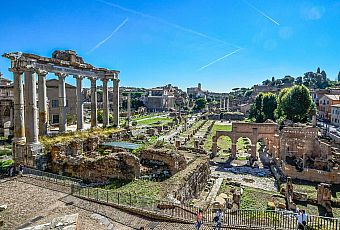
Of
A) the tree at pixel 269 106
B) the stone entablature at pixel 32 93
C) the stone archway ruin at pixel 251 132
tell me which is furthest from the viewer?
the tree at pixel 269 106

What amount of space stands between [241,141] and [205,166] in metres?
28.7

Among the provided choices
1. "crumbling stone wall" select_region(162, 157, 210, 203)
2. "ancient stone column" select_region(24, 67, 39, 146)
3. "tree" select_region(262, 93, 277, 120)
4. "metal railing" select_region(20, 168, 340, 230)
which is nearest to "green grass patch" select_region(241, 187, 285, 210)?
"crumbling stone wall" select_region(162, 157, 210, 203)

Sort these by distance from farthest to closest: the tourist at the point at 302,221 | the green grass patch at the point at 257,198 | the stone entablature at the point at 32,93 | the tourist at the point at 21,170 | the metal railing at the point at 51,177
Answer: the stone entablature at the point at 32,93 → the green grass patch at the point at 257,198 → the tourist at the point at 21,170 → the metal railing at the point at 51,177 → the tourist at the point at 302,221

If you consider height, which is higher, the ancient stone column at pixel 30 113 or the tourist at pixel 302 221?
the ancient stone column at pixel 30 113

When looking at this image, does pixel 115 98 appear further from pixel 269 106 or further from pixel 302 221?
pixel 269 106

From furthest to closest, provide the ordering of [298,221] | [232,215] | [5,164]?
[5,164] → [232,215] → [298,221]

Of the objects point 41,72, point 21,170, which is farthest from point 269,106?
point 21,170

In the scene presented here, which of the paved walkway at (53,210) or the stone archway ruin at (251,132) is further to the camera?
the stone archway ruin at (251,132)

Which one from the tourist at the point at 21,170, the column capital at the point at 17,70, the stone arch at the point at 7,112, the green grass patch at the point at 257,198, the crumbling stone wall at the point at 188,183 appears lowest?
the green grass patch at the point at 257,198

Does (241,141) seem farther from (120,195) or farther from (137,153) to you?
(120,195)

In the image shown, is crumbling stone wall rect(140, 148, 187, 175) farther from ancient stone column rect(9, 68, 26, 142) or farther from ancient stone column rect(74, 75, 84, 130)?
ancient stone column rect(9, 68, 26, 142)

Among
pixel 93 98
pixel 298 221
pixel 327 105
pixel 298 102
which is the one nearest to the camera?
pixel 298 221

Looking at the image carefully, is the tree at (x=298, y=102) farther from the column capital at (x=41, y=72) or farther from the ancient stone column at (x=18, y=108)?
Result: the ancient stone column at (x=18, y=108)

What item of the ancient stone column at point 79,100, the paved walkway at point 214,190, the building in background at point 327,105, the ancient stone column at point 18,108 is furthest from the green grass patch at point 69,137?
the building in background at point 327,105
